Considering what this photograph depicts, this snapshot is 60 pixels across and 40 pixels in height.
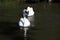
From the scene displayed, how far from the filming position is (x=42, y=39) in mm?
1342

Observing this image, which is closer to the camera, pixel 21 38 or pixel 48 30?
pixel 21 38

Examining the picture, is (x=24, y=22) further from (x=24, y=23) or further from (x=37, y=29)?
(x=37, y=29)

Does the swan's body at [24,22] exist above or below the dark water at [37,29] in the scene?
above

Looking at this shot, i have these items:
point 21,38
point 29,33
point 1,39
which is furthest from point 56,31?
point 1,39

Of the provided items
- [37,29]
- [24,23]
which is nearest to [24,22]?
[24,23]

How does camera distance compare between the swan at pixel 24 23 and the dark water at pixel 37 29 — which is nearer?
the dark water at pixel 37 29

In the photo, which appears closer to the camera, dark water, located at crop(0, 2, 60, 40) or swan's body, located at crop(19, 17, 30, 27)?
dark water, located at crop(0, 2, 60, 40)

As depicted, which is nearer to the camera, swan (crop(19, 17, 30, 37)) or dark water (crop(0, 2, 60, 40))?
dark water (crop(0, 2, 60, 40))

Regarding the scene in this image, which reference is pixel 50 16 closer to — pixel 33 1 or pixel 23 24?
pixel 23 24

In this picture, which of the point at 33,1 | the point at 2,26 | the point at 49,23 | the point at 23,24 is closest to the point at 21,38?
the point at 23,24

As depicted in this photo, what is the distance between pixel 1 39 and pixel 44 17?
2.61 feet

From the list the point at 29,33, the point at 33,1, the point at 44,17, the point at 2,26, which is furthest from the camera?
the point at 33,1

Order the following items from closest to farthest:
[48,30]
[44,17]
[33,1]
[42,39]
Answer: [42,39] → [48,30] → [44,17] → [33,1]

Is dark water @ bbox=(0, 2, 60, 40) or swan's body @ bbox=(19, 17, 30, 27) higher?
swan's body @ bbox=(19, 17, 30, 27)
